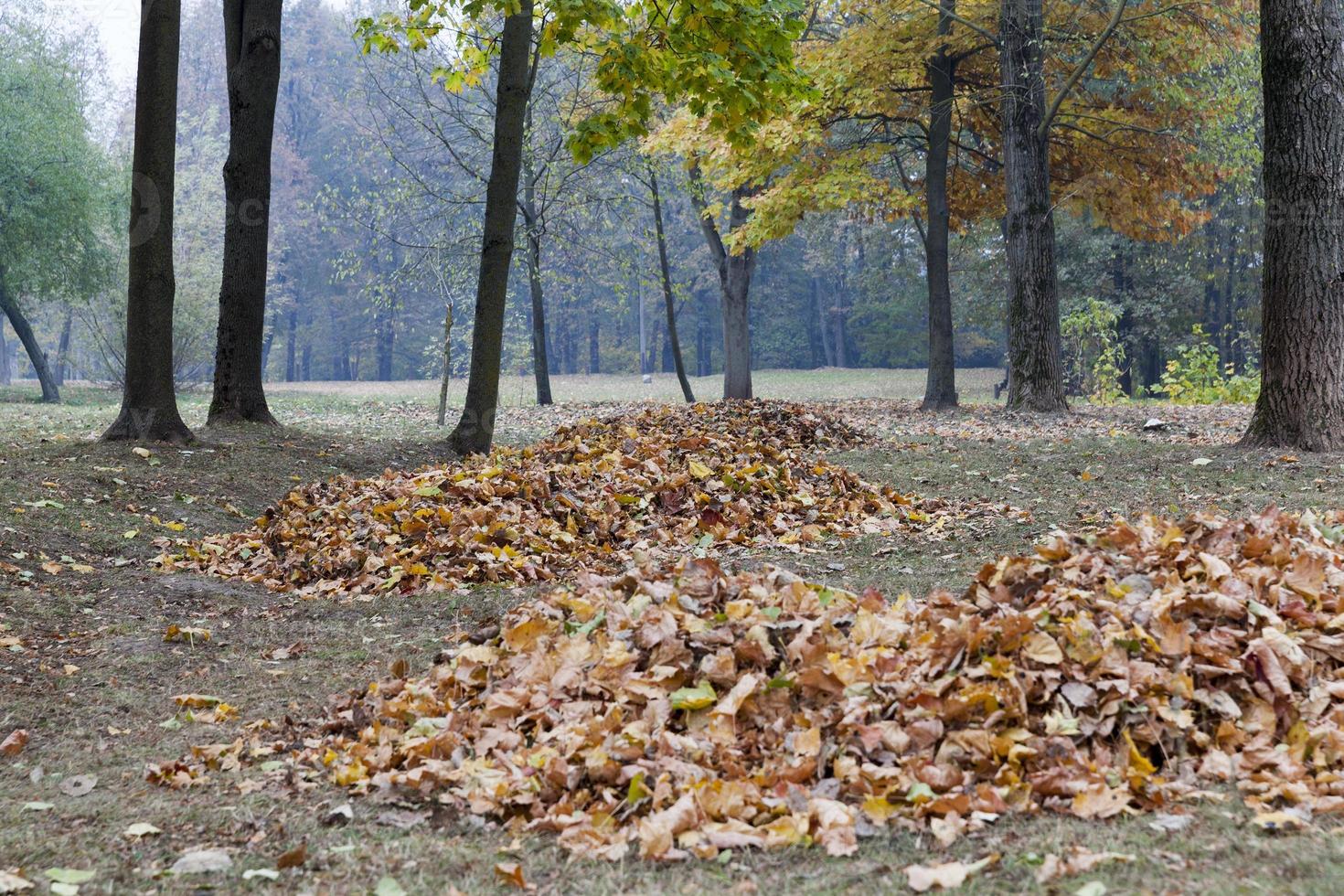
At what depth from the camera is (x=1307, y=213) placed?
767cm

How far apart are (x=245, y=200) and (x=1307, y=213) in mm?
9141

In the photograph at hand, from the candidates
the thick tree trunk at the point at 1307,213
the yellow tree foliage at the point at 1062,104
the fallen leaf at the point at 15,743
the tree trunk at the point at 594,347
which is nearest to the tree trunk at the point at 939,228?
the yellow tree foliage at the point at 1062,104

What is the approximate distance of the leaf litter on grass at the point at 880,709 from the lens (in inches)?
104

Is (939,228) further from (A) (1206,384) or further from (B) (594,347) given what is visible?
(B) (594,347)

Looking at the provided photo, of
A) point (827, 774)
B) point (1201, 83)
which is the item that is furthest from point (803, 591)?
point (1201, 83)

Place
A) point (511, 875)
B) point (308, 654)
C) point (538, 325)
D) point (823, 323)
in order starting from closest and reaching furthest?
point (511, 875), point (308, 654), point (538, 325), point (823, 323)

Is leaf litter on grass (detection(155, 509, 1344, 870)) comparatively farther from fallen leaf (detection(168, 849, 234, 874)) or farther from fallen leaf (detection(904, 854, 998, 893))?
fallen leaf (detection(168, 849, 234, 874))

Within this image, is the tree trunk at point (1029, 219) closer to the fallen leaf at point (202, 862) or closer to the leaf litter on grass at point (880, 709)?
the leaf litter on grass at point (880, 709)

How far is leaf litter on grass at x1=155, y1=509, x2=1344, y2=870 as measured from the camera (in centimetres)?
264

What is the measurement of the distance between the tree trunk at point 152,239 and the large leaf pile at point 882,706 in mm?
5959

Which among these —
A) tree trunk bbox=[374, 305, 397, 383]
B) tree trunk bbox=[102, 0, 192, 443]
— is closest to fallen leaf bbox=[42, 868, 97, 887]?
tree trunk bbox=[102, 0, 192, 443]

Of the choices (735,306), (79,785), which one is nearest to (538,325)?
(735,306)

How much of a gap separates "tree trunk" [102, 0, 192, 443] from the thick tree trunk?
844 centimetres

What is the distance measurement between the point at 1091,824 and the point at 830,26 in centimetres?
1973
